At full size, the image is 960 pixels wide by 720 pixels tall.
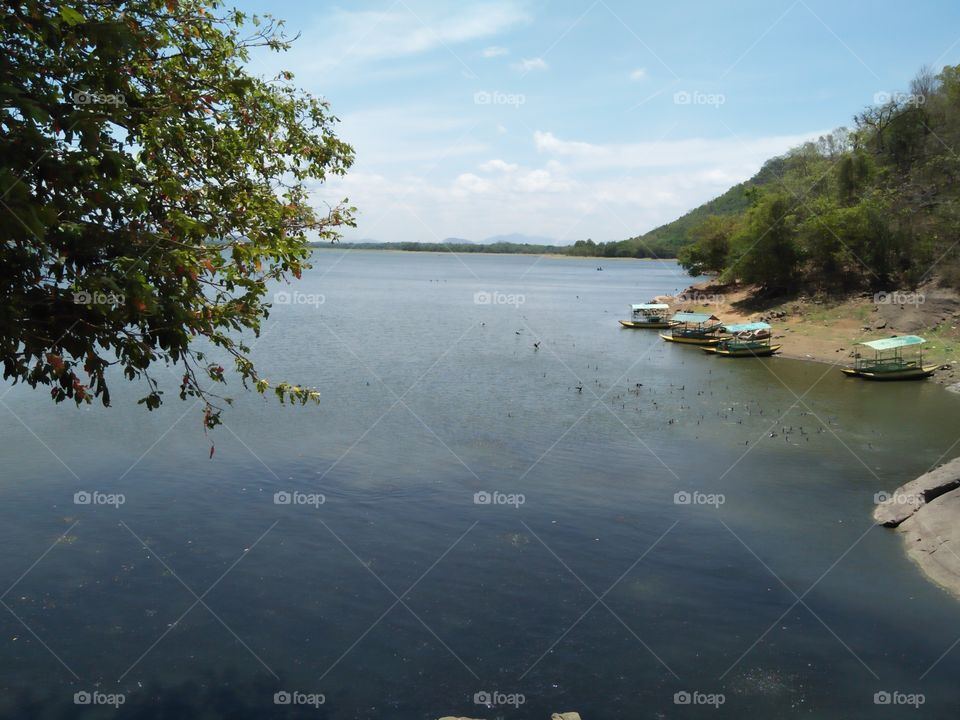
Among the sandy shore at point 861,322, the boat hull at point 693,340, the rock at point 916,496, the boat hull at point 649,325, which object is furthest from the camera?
the boat hull at point 649,325

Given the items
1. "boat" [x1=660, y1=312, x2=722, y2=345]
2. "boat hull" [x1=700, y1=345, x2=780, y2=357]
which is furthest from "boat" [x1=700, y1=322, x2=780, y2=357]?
"boat" [x1=660, y1=312, x2=722, y2=345]

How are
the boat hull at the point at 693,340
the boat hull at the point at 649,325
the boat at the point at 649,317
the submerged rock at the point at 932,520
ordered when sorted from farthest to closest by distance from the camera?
the boat at the point at 649,317, the boat hull at the point at 649,325, the boat hull at the point at 693,340, the submerged rock at the point at 932,520

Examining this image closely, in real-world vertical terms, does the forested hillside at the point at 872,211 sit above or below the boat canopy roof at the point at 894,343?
above

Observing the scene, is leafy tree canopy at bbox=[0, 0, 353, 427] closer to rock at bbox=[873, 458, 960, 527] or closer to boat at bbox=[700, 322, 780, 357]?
rock at bbox=[873, 458, 960, 527]

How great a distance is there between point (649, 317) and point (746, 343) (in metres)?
19.7

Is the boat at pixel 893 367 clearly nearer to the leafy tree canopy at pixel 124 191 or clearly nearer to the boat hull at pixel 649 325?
the boat hull at pixel 649 325

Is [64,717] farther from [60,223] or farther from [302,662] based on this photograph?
[60,223]

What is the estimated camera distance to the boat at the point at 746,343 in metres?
51.0

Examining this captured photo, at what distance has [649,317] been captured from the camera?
70.6 meters

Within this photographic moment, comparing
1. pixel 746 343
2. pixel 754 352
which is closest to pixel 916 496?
pixel 754 352

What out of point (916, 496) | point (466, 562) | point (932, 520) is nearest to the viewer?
point (466, 562)

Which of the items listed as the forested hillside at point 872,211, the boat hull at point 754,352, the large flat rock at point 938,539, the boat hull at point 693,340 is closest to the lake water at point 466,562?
the large flat rock at point 938,539

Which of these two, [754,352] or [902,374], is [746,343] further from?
[902,374]

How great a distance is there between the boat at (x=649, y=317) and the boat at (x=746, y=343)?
11545 mm
